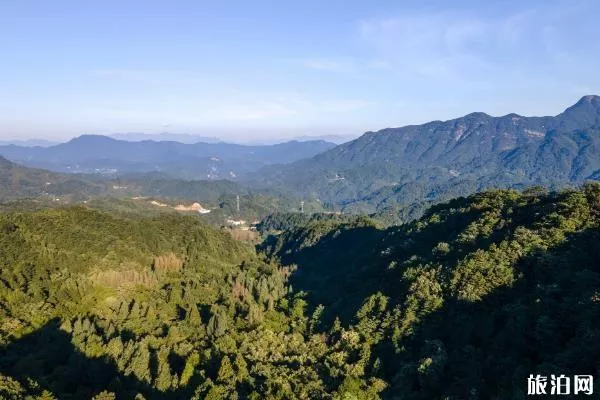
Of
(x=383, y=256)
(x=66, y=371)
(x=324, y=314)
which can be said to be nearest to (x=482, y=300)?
(x=324, y=314)

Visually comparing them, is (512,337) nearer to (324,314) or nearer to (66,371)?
(324,314)

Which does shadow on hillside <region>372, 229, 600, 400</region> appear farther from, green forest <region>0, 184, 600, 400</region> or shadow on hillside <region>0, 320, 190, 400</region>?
shadow on hillside <region>0, 320, 190, 400</region>

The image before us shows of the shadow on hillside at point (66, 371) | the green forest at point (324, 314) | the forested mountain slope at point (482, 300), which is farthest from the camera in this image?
the shadow on hillside at point (66, 371)

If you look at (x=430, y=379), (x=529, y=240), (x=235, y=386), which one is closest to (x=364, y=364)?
(x=430, y=379)

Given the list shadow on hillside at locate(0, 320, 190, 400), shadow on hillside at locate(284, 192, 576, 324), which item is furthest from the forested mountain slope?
shadow on hillside at locate(0, 320, 190, 400)

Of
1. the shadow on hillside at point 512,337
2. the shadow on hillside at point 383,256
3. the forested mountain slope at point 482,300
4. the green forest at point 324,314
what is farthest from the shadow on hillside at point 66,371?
the shadow on hillside at point 383,256

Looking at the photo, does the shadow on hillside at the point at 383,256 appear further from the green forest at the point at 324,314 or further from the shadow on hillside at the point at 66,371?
the shadow on hillside at the point at 66,371

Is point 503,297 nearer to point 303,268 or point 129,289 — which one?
point 129,289
